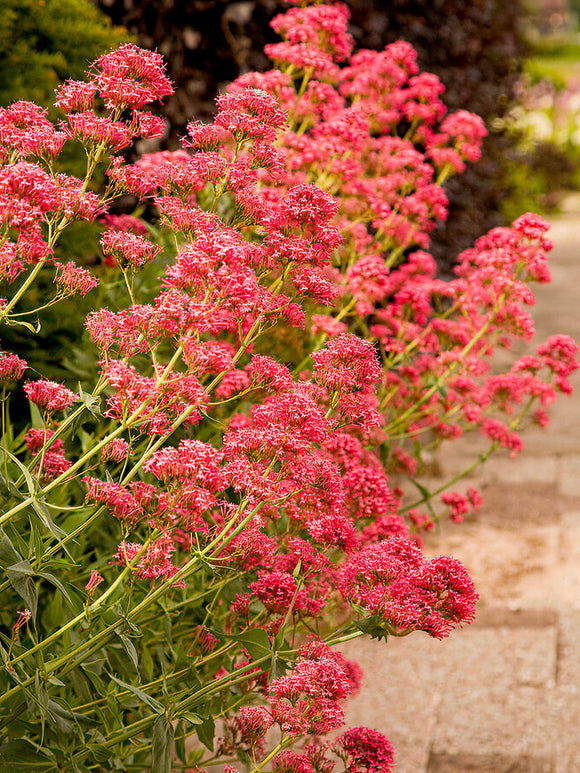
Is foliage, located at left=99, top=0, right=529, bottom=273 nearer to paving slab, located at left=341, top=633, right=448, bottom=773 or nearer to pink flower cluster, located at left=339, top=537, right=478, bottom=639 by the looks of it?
paving slab, located at left=341, top=633, right=448, bottom=773

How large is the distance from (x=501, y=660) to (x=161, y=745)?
1876 millimetres

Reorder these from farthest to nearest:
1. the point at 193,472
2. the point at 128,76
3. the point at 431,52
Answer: the point at 431,52 < the point at 128,76 < the point at 193,472

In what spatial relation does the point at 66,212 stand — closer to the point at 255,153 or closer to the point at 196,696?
the point at 255,153

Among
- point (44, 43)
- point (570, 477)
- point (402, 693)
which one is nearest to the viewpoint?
point (402, 693)

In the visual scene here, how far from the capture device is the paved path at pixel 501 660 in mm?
2721

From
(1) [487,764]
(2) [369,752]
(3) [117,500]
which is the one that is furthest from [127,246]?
(1) [487,764]

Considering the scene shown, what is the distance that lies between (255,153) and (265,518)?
81cm

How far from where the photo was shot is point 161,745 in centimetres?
160

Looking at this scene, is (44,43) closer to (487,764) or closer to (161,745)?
(161,745)

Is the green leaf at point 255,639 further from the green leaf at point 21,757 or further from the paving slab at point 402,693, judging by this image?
the paving slab at point 402,693

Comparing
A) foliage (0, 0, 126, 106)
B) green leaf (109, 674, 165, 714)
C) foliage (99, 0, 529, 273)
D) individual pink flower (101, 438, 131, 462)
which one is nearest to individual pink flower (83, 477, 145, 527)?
individual pink flower (101, 438, 131, 462)

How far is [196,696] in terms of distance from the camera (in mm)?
1685

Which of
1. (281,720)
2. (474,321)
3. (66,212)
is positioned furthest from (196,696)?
(474,321)

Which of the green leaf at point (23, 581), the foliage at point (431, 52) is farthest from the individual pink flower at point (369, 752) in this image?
the foliage at point (431, 52)
